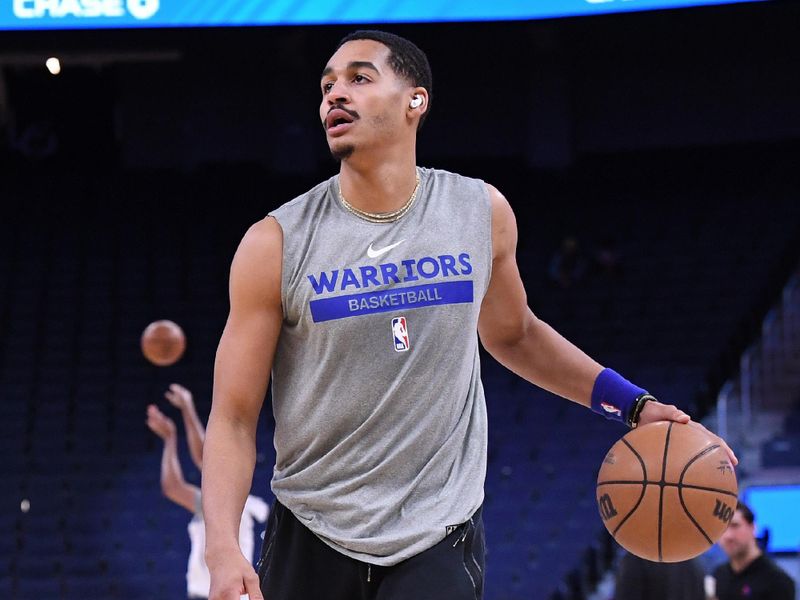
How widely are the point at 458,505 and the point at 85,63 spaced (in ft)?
52.9

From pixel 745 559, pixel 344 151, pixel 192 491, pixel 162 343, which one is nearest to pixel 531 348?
pixel 344 151

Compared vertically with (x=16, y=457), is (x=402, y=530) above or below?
below

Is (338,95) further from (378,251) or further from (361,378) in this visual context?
(361,378)

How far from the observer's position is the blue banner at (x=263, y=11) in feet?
42.0

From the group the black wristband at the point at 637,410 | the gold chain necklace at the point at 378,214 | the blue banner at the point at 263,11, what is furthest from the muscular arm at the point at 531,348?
the blue banner at the point at 263,11

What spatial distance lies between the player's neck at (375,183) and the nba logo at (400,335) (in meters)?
0.28

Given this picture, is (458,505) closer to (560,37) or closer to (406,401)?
(406,401)

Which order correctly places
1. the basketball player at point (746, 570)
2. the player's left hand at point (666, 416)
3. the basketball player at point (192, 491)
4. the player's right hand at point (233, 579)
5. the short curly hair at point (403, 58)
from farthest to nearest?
1. the basketball player at point (192, 491)
2. the basketball player at point (746, 570)
3. the player's left hand at point (666, 416)
4. the short curly hair at point (403, 58)
5. the player's right hand at point (233, 579)

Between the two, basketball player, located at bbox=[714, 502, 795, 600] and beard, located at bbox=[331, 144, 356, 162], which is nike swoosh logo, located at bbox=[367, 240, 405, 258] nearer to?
beard, located at bbox=[331, 144, 356, 162]

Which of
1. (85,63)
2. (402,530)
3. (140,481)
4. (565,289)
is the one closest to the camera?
(402,530)

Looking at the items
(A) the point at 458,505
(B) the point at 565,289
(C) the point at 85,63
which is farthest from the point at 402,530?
(C) the point at 85,63

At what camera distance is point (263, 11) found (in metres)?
13.1

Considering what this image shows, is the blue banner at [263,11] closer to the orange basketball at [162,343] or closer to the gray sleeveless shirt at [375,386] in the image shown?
the orange basketball at [162,343]

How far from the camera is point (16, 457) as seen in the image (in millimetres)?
13430
